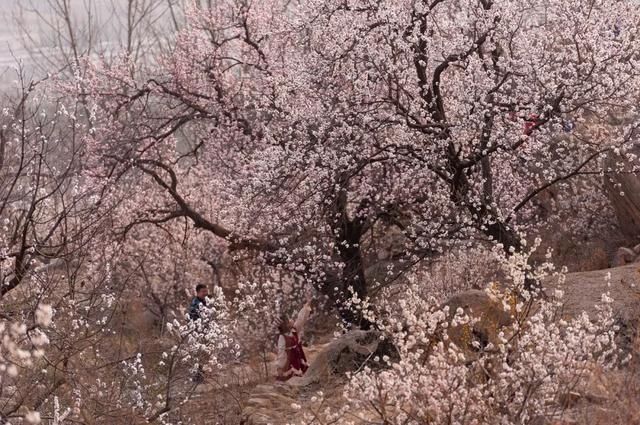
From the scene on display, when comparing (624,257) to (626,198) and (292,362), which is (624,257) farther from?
(292,362)

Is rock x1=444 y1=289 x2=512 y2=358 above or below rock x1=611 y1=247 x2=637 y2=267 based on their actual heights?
below

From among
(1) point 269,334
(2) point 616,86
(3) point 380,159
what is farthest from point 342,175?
(1) point 269,334

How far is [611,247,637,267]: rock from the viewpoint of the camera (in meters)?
14.9

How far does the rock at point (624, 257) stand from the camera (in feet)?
49.0

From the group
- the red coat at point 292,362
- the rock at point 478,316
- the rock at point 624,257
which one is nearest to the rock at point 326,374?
the red coat at point 292,362

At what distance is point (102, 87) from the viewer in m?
18.4

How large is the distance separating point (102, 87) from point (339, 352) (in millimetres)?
8775

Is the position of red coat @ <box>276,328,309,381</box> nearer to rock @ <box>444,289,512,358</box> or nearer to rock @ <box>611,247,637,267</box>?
rock @ <box>444,289,512,358</box>

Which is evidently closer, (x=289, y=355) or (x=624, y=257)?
(x=289, y=355)

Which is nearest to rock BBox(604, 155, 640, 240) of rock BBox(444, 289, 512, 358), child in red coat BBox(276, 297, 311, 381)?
rock BBox(444, 289, 512, 358)

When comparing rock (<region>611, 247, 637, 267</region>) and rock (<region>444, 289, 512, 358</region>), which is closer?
rock (<region>444, 289, 512, 358</region>)

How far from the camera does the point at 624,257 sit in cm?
1502

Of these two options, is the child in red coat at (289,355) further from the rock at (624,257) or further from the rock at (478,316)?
the rock at (624,257)

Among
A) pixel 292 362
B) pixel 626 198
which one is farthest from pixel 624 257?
pixel 292 362
